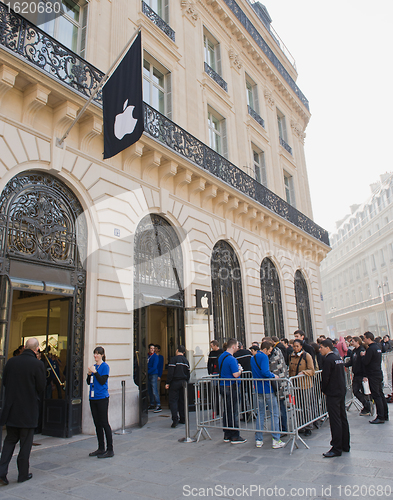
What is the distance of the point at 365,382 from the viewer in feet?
24.4

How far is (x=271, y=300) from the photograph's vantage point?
15.3 meters

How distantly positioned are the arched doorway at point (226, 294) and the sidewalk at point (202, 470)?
5.61 m

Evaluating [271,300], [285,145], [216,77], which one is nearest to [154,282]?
[271,300]

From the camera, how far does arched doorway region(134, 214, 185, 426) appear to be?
8.55 metres

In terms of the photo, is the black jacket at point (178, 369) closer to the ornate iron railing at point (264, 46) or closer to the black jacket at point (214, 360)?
the black jacket at point (214, 360)

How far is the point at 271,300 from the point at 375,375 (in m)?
7.88

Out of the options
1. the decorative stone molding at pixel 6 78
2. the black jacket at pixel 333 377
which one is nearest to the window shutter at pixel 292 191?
the black jacket at pixel 333 377

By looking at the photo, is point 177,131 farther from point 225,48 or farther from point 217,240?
point 225,48

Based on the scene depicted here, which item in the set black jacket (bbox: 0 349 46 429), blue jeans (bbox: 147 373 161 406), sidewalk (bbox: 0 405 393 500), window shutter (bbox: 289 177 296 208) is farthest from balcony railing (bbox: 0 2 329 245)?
sidewalk (bbox: 0 405 393 500)

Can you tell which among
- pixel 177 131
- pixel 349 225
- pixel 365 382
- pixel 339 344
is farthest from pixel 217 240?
pixel 349 225

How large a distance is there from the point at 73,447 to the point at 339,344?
916 centimetres

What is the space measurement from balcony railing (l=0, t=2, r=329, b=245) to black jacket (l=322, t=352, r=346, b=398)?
681 centimetres

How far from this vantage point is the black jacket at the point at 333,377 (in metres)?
5.33

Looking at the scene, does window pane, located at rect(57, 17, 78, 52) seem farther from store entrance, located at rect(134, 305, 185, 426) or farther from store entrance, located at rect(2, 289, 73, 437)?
store entrance, located at rect(134, 305, 185, 426)
